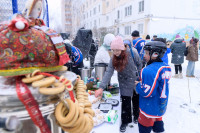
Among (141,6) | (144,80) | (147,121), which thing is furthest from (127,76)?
(141,6)

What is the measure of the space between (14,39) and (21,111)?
36cm

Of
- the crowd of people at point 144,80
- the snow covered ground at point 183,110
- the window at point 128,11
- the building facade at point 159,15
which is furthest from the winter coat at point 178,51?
the window at point 128,11

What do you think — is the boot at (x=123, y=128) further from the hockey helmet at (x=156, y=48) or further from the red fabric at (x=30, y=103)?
the red fabric at (x=30, y=103)

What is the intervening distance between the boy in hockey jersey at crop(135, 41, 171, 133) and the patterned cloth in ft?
3.94

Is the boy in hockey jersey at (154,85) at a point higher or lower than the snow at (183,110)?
higher

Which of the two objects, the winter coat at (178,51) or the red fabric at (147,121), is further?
the winter coat at (178,51)

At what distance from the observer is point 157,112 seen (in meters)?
1.75

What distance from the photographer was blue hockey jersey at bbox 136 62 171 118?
65.5 inches

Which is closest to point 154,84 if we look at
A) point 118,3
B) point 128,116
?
point 128,116

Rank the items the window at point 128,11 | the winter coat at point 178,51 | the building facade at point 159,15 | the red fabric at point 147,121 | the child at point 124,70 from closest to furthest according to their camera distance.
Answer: the red fabric at point 147,121 < the child at point 124,70 < the winter coat at point 178,51 < the building facade at point 159,15 < the window at point 128,11

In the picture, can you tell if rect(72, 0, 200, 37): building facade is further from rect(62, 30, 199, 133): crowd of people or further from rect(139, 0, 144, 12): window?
rect(62, 30, 199, 133): crowd of people

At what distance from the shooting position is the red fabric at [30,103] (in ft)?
2.20

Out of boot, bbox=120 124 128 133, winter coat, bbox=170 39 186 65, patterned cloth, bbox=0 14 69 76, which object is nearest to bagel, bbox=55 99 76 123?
patterned cloth, bbox=0 14 69 76

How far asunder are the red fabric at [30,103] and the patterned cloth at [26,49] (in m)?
0.09
